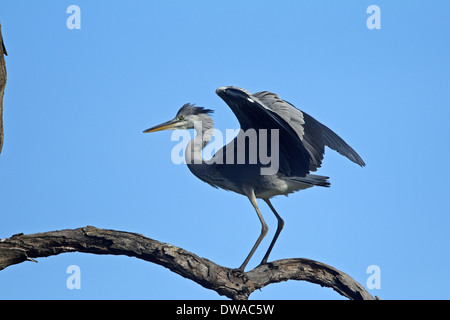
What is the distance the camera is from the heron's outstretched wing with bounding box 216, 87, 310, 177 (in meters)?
6.14

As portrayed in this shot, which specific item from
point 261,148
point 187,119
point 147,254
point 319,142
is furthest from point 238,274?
point 187,119

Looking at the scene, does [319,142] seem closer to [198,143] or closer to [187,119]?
[198,143]

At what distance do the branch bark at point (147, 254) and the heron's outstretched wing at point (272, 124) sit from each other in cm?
123

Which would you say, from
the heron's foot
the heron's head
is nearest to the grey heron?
the heron's head

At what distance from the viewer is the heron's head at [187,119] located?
311 inches

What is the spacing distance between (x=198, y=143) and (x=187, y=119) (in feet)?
1.42

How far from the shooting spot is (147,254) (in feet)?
18.8

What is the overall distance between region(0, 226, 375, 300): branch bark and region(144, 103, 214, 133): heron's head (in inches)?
93.0

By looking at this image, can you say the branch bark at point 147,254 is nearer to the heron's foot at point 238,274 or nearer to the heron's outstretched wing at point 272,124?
the heron's foot at point 238,274

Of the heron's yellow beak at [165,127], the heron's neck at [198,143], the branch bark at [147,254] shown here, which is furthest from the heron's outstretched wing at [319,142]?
the heron's yellow beak at [165,127]
